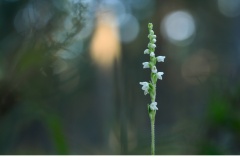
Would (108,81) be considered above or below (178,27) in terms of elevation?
below

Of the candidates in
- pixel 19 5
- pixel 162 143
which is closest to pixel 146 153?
pixel 162 143

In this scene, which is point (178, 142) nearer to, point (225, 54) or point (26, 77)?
point (225, 54)

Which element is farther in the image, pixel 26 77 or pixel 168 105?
pixel 168 105

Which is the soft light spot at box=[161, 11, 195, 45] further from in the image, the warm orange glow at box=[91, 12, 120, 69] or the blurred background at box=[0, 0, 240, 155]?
the warm orange glow at box=[91, 12, 120, 69]

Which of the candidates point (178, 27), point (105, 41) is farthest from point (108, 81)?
point (178, 27)

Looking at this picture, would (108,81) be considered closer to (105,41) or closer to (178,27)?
(105,41)

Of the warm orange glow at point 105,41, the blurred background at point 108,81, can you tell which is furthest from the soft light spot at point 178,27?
the warm orange glow at point 105,41
